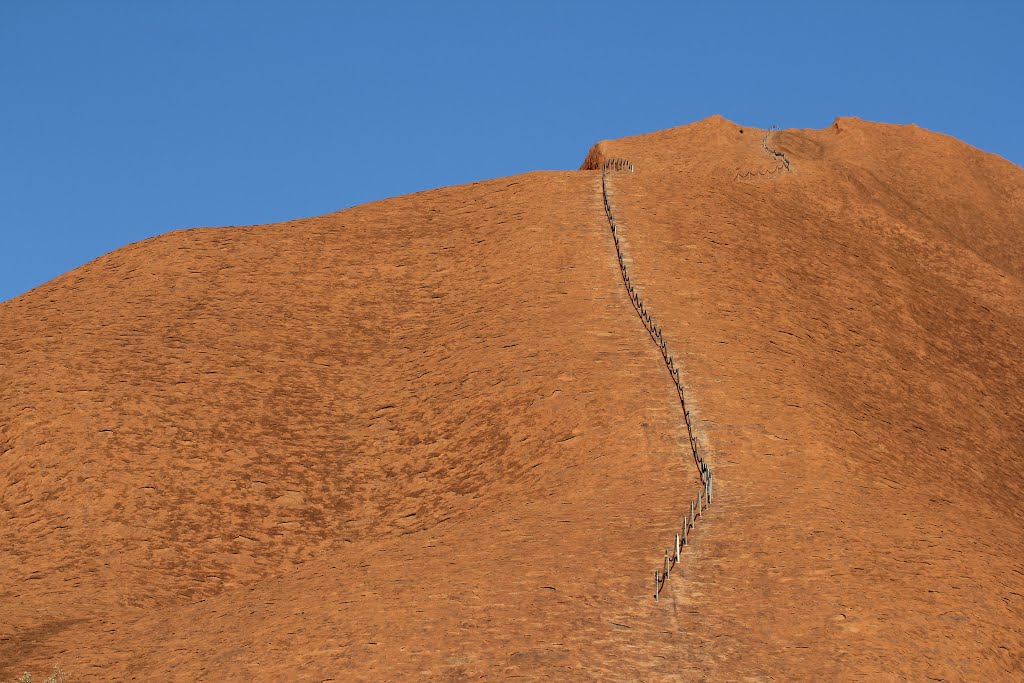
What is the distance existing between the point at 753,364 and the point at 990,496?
8.00 m

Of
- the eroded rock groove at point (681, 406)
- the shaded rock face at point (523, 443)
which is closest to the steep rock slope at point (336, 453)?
the shaded rock face at point (523, 443)

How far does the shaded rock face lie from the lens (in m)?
22.8

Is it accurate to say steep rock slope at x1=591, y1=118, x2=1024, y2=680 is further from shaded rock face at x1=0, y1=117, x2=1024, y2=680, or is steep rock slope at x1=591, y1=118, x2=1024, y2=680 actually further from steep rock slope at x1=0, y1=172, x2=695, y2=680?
steep rock slope at x1=0, y1=172, x2=695, y2=680

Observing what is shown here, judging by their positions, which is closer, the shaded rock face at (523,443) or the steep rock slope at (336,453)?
the shaded rock face at (523,443)

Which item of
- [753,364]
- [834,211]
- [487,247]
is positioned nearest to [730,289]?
[753,364]

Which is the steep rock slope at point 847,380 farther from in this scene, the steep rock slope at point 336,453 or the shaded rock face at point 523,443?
the steep rock slope at point 336,453

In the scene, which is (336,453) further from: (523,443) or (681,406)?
(681,406)

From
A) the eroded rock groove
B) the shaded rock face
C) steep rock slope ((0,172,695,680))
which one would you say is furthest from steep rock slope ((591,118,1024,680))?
steep rock slope ((0,172,695,680))

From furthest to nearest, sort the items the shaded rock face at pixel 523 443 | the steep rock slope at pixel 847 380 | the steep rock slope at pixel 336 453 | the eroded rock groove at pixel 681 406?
the eroded rock groove at pixel 681 406 → the steep rock slope at pixel 336 453 → the shaded rock face at pixel 523 443 → the steep rock slope at pixel 847 380

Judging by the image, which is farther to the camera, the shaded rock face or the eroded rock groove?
the eroded rock groove

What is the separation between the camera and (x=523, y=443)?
1303 inches

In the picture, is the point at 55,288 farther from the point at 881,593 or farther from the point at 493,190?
the point at 881,593

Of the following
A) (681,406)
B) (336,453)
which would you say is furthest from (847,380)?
(336,453)

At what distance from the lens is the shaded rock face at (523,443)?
74.7ft
